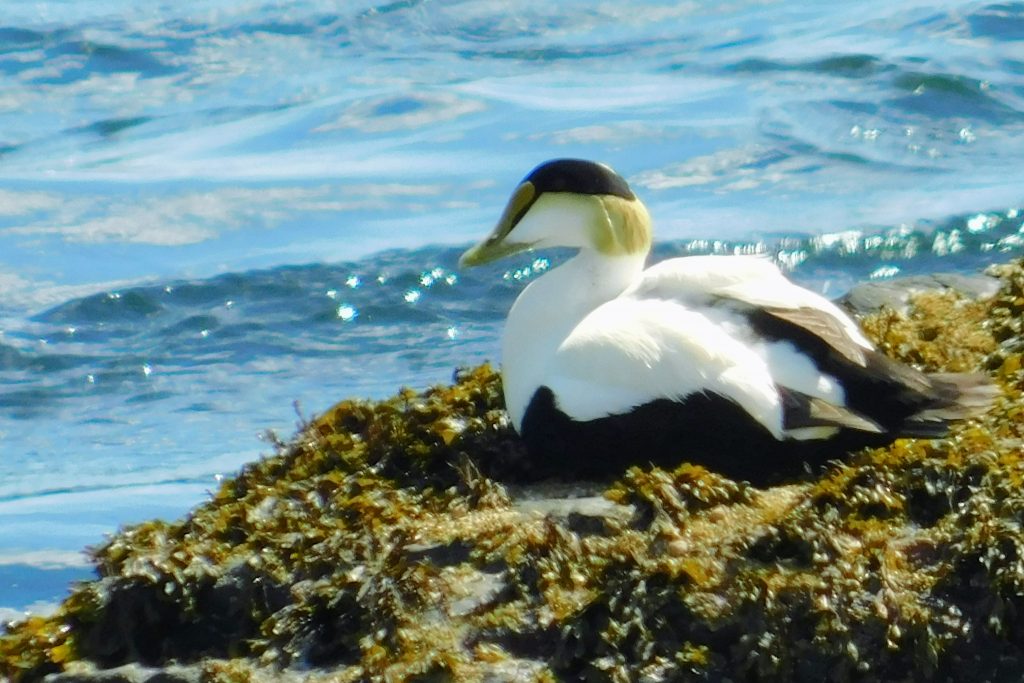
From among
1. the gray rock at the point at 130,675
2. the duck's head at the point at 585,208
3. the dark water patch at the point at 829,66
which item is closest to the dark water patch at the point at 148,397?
the duck's head at the point at 585,208

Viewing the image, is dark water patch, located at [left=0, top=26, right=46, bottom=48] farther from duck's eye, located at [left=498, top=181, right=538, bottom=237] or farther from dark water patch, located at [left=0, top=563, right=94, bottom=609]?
duck's eye, located at [left=498, top=181, right=538, bottom=237]

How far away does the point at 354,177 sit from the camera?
1280 cm

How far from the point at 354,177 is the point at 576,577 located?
908 cm

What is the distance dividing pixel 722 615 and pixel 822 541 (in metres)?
0.30

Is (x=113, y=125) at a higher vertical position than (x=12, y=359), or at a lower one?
higher

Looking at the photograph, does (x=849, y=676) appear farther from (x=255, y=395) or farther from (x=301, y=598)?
(x=255, y=395)

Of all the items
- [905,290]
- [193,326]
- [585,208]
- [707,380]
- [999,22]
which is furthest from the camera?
[999,22]

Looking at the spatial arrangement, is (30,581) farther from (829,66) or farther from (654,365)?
(829,66)

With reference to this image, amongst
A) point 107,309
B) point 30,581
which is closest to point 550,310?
point 30,581

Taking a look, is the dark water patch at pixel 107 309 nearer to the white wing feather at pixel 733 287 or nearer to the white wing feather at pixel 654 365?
the white wing feather at pixel 733 287

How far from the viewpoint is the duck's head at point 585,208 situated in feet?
16.5

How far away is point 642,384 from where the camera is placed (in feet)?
14.8

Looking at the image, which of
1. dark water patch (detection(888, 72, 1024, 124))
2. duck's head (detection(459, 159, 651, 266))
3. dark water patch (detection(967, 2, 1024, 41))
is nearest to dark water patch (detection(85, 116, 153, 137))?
dark water patch (detection(888, 72, 1024, 124))

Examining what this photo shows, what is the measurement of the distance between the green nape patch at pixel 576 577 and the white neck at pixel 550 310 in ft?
0.72
